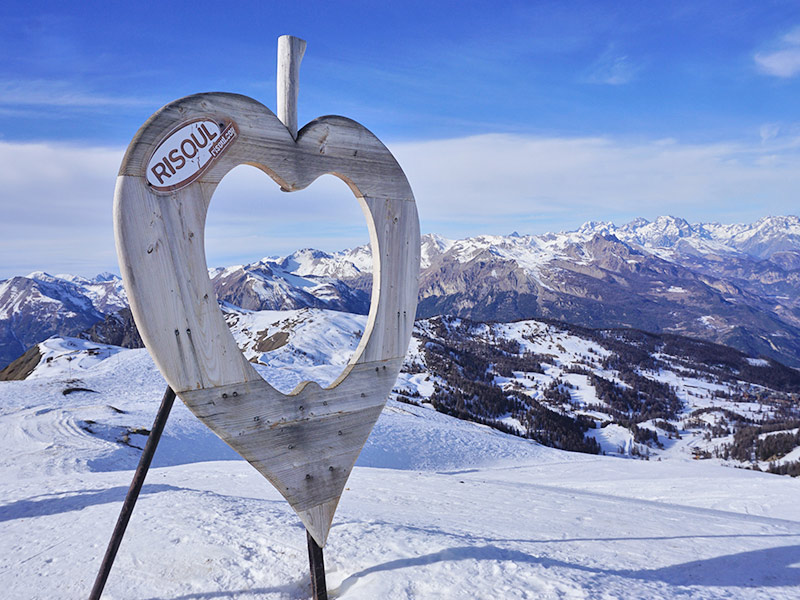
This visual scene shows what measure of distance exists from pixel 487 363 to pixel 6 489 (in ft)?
614

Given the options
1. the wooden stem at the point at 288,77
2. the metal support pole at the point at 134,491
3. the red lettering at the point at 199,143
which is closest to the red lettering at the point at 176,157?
the red lettering at the point at 199,143

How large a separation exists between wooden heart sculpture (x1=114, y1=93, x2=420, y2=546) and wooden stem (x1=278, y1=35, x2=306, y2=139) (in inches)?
7.2

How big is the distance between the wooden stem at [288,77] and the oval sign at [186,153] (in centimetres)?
65

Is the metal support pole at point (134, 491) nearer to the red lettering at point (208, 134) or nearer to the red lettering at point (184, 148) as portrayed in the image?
the red lettering at point (184, 148)

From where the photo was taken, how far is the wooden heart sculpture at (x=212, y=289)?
13.0 feet

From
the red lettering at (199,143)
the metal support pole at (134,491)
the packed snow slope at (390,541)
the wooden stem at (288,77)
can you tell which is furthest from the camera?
the packed snow slope at (390,541)

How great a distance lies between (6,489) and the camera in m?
10.7

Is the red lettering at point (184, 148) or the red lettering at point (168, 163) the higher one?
the red lettering at point (184, 148)

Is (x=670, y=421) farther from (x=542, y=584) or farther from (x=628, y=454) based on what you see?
(x=542, y=584)

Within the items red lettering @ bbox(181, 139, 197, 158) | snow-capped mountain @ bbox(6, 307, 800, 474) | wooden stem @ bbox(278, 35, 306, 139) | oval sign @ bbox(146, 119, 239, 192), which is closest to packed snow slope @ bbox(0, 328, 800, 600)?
oval sign @ bbox(146, 119, 239, 192)

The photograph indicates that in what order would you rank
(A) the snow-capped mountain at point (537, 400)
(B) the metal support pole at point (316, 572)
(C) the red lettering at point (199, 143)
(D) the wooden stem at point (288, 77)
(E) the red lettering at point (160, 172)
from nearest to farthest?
1. (E) the red lettering at point (160, 172)
2. (C) the red lettering at point (199, 143)
3. (D) the wooden stem at point (288, 77)
4. (B) the metal support pole at point (316, 572)
5. (A) the snow-capped mountain at point (537, 400)

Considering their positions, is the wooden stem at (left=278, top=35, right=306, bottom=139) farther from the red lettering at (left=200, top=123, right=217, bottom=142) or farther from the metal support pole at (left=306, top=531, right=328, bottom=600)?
the metal support pole at (left=306, top=531, right=328, bottom=600)

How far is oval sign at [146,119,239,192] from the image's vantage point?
395cm

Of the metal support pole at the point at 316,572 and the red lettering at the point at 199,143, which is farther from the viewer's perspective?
the metal support pole at the point at 316,572
